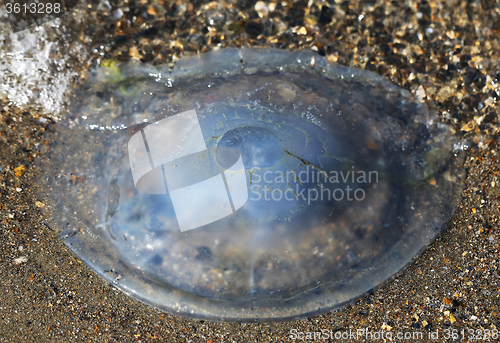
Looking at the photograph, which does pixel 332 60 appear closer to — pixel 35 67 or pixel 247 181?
pixel 247 181

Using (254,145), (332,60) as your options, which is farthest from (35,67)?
(332,60)

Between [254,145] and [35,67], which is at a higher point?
[254,145]

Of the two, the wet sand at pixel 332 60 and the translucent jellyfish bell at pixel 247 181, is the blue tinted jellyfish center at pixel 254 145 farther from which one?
the wet sand at pixel 332 60

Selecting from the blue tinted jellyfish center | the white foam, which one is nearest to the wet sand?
the white foam

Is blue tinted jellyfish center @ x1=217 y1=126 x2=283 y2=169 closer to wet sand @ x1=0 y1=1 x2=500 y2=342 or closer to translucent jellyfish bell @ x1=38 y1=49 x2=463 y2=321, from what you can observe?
translucent jellyfish bell @ x1=38 y1=49 x2=463 y2=321

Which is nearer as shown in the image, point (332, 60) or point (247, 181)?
point (247, 181)

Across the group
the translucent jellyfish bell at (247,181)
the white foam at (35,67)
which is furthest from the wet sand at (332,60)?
the translucent jellyfish bell at (247,181)
